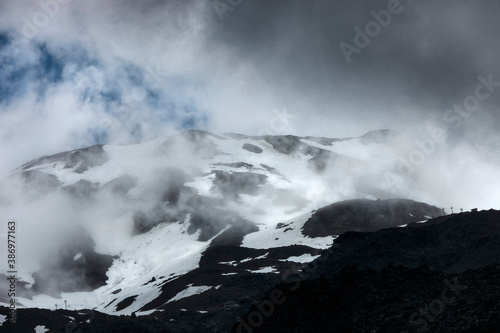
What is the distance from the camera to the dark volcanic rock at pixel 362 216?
153000mm

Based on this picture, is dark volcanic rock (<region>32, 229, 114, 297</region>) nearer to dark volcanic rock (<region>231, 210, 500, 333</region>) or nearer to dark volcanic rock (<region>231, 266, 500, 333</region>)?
dark volcanic rock (<region>231, 210, 500, 333</region>)

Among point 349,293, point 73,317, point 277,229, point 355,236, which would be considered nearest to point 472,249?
point 355,236

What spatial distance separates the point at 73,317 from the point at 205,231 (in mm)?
81928

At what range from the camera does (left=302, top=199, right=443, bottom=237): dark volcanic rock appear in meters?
153

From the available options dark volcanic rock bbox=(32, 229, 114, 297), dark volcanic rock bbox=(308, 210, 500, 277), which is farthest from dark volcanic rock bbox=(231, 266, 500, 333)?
dark volcanic rock bbox=(32, 229, 114, 297)

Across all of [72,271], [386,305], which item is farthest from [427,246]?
[72,271]

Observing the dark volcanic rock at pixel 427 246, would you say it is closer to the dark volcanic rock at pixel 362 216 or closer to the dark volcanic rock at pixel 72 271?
the dark volcanic rock at pixel 362 216

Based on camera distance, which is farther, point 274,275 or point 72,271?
point 72,271

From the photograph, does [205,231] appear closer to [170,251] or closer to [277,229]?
[170,251]

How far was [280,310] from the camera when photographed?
4472cm

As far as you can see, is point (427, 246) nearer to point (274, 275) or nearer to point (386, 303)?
point (274, 275)

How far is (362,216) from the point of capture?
521 feet

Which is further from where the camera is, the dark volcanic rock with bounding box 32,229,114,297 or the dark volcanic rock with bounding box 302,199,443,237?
the dark volcanic rock with bounding box 32,229,114,297

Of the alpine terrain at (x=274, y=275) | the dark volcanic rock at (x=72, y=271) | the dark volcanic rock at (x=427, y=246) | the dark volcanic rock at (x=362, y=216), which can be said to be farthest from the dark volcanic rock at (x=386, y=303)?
A: the dark volcanic rock at (x=72, y=271)
